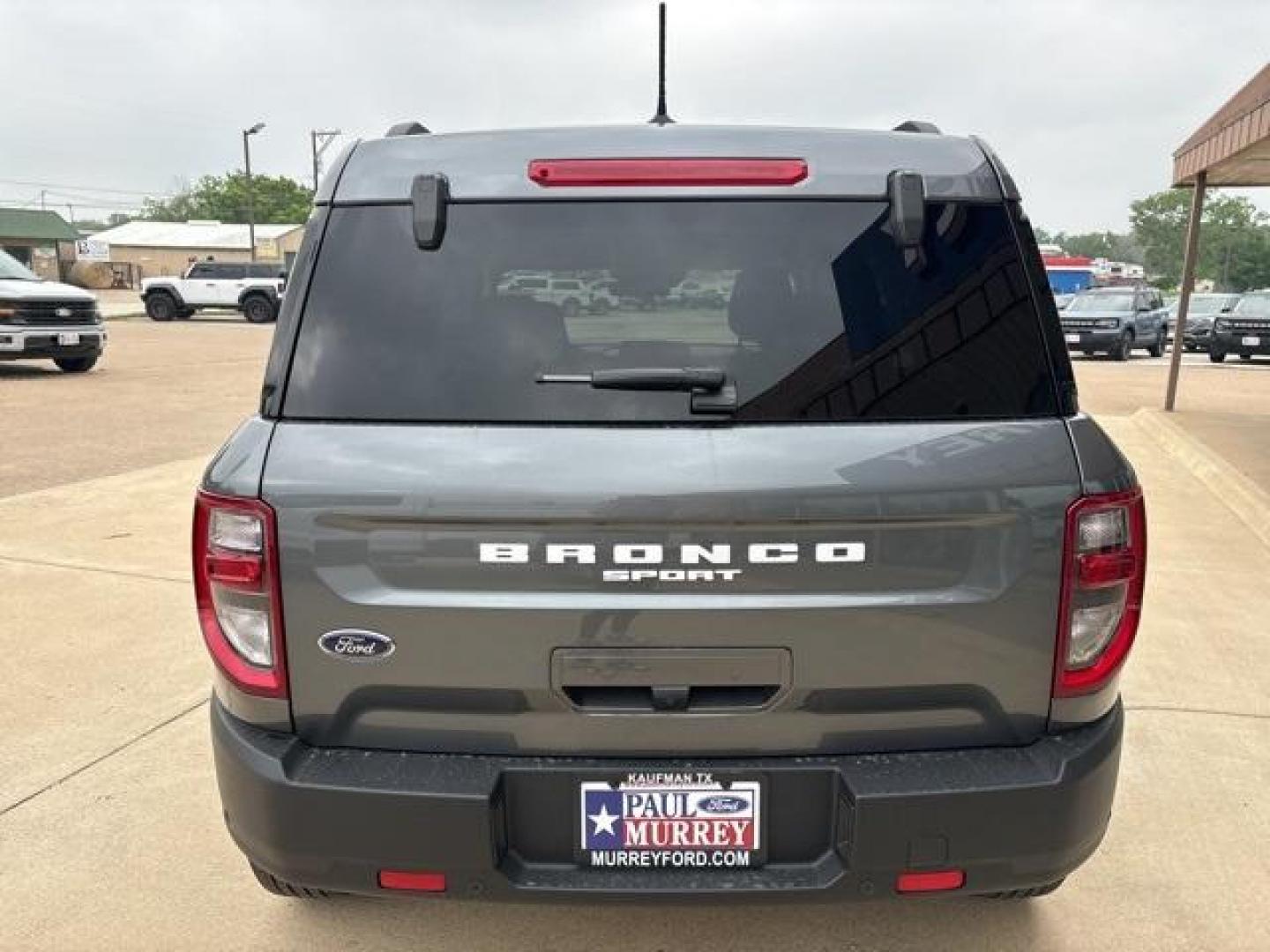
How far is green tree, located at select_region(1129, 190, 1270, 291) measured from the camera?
3927 inches

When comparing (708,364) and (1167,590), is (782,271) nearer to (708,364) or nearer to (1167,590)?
(708,364)

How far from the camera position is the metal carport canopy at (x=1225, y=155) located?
8.33 m

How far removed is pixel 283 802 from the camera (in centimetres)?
196

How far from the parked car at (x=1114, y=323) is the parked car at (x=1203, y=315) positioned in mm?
636

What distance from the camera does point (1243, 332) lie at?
2267 cm

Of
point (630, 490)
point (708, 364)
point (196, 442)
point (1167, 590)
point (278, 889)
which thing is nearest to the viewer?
point (630, 490)

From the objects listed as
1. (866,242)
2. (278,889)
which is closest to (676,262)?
(866,242)

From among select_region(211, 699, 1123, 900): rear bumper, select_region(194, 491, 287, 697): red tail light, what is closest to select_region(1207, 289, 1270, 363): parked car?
select_region(211, 699, 1123, 900): rear bumper

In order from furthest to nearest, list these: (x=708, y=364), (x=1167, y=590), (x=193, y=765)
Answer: (x=1167, y=590)
(x=193, y=765)
(x=708, y=364)

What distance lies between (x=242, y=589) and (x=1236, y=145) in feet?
31.8

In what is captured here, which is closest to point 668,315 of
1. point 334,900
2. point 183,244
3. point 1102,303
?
point 334,900

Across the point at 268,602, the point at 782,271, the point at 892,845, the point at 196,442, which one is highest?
the point at 782,271

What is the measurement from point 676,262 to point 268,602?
1062 mm

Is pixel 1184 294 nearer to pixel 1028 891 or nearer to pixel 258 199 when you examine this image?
Result: pixel 1028 891
